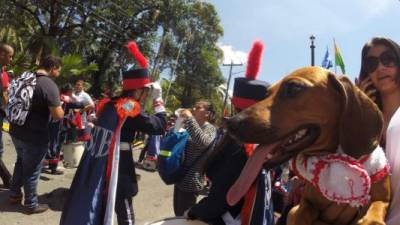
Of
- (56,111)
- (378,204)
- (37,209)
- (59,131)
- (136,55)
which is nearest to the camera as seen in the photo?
(378,204)

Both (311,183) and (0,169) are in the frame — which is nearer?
(311,183)

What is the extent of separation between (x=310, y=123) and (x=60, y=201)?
542 cm

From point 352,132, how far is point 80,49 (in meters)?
24.7

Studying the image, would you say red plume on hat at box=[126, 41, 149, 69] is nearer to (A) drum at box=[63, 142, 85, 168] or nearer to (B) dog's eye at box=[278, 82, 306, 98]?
(B) dog's eye at box=[278, 82, 306, 98]

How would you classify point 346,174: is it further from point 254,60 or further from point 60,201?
point 60,201

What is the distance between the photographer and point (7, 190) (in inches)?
257

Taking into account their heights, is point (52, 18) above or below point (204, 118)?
above

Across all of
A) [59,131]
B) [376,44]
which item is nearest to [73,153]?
[59,131]

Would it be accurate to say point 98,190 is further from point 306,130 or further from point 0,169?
point 0,169

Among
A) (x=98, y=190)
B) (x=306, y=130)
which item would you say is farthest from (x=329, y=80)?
(x=98, y=190)

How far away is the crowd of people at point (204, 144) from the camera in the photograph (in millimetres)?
2367

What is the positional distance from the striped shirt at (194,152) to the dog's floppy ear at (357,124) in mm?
2282

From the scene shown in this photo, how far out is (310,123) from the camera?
1821mm

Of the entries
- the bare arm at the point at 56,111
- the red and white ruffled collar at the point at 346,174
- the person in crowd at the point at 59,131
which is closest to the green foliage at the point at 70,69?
the person in crowd at the point at 59,131
